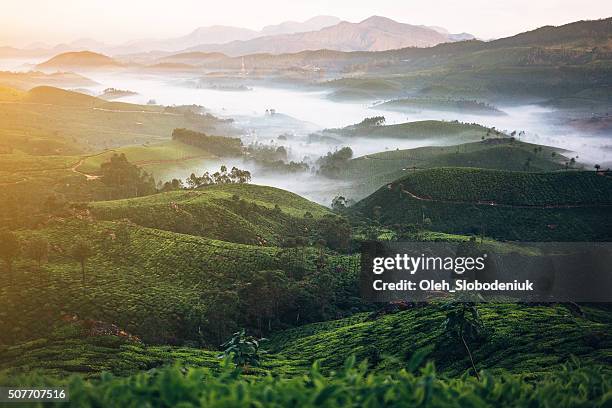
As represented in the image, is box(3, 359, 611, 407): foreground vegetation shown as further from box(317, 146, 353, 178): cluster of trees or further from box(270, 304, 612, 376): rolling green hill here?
box(317, 146, 353, 178): cluster of trees

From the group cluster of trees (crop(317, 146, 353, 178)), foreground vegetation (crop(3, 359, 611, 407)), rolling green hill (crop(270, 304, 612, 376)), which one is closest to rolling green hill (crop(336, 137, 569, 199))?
cluster of trees (crop(317, 146, 353, 178))

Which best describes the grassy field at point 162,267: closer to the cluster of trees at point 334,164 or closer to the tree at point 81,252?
the tree at point 81,252

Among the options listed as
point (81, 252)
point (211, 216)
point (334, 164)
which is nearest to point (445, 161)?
point (334, 164)

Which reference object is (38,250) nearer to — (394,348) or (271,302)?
(271,302)

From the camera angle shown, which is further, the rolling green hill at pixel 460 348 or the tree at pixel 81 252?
the tree at pixel 81 252

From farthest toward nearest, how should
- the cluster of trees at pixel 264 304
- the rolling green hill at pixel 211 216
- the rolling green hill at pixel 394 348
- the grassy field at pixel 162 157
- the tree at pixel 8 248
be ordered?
the grassy field at pixel 162 157 < the rolling green hill at pixel 211 216 < the cluster of trees at pixel 264 304 < the tree at pixel 8 248 < the rolling green hill at pixel 394 348

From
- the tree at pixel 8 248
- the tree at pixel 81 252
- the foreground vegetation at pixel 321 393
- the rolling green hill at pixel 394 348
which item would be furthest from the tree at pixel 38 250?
the foreground vegetation at pixel 321 393
